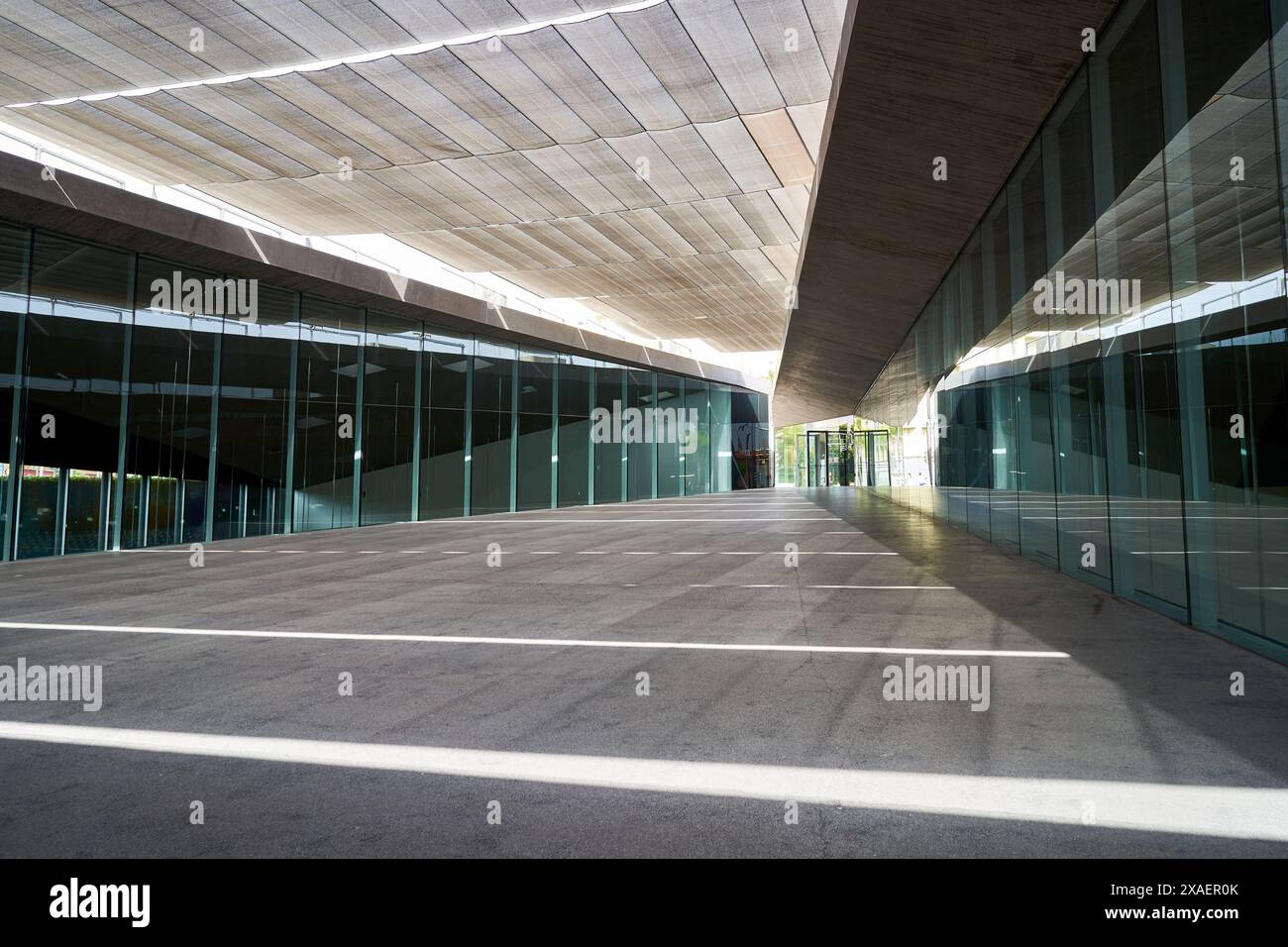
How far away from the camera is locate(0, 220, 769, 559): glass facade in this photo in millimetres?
13680

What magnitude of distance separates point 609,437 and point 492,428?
23.6 feet

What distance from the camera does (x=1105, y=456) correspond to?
27.5 feet

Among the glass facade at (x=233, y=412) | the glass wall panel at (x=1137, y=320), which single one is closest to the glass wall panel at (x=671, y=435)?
the glass facade at (x=233, y=412)

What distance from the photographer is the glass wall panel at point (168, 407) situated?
600 inches

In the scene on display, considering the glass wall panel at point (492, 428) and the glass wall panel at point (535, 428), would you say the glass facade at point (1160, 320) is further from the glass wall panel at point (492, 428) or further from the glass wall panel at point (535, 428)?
the glass wall panel at point (535, 428)

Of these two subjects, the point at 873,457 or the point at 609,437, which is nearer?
the point at 609,437

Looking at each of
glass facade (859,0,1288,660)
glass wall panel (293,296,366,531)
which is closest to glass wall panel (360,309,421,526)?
glass wall panel (293,296,366,531)

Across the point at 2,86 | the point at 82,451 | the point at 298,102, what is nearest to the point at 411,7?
the point at 298,102

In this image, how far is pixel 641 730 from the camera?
393 centimetres

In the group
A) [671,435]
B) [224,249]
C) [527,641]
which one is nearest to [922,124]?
[527,641]

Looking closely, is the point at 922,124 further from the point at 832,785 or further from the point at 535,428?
the point at 535,428

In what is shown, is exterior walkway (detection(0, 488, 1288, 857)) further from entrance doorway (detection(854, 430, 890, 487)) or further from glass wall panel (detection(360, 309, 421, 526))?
entrance doorway (detection(854, 430, 890, 487))

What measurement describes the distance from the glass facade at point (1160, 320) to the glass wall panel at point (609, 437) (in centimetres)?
1998
